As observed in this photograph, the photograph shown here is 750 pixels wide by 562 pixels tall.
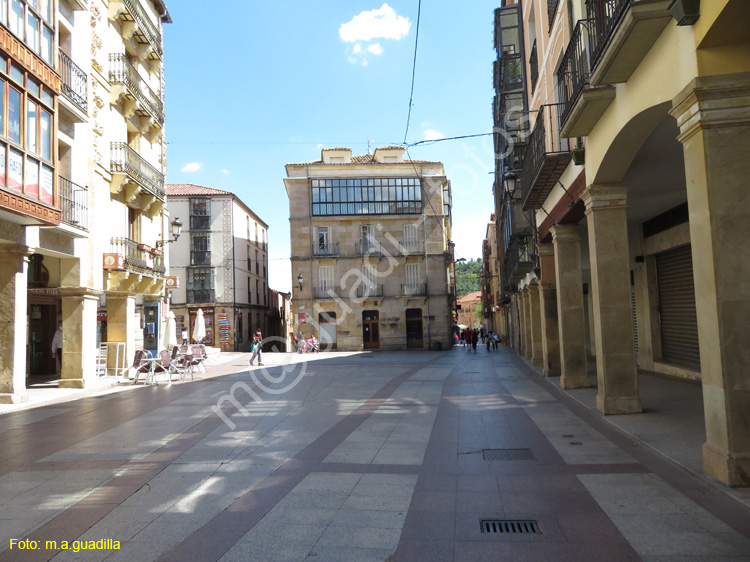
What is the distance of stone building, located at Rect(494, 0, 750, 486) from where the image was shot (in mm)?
4895

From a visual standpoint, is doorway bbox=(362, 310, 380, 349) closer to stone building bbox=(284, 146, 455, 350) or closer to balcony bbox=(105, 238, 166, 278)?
stone building bbox=(284, 146, 455, 350)

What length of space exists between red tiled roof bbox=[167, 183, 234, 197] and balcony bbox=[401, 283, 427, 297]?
15080mm

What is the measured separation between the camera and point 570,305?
12.0 m

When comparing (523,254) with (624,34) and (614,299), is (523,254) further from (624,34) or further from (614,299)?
(624,34)

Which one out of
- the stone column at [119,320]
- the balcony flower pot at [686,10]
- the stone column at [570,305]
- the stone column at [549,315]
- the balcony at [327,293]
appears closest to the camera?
the balcony flower pot at [686,10]

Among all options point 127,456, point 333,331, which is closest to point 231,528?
point 127,456

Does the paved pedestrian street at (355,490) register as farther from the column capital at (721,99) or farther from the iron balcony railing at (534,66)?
the iron balcony railing at (534,66)

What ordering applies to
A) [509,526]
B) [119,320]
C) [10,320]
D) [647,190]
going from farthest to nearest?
[119,320] → [10,320] → [647,190] → [509,526]

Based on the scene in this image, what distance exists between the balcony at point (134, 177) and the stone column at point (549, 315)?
1329cm

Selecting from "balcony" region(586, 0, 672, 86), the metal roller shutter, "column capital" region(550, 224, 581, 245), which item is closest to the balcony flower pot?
"balcony" region(586, 0, 672, 86)

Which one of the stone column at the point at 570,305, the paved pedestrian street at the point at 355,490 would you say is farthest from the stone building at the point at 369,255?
the paved pedestrian street at the point at 355,490

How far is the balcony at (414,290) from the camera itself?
3894 cm

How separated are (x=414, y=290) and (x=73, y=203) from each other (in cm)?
2732

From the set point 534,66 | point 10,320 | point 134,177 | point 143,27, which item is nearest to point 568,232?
point 534,66
